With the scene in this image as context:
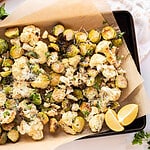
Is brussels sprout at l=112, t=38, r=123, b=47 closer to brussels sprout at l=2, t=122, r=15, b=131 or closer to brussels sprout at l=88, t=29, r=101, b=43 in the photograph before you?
brussels sprout at l=88, t=29, r=101, b=43

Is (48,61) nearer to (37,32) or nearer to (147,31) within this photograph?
(37,32)

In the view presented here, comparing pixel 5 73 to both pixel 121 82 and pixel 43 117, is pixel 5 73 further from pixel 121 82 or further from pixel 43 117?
pixel 121 82

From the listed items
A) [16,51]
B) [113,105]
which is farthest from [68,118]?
[16,51]

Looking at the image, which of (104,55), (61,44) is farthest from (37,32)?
(104,55)

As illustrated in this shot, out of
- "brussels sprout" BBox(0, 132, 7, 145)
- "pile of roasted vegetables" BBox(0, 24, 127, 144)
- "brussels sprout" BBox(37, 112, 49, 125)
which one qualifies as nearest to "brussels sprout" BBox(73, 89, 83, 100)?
"pile of roasted vegetables" BBox(0, 24, 127, 144)

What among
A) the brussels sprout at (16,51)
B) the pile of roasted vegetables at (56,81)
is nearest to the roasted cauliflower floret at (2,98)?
the pile of roasted vegetables at (56,81)

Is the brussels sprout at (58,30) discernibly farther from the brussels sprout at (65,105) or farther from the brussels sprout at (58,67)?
the brussels sprout at (65,105)
